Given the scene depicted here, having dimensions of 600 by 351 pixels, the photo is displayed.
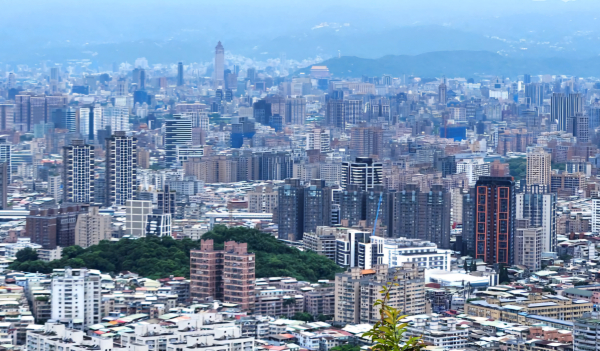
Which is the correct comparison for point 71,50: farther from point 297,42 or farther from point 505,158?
point 505,158

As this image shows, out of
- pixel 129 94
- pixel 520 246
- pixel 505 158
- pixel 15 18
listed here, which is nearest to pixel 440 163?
pixel 505 158

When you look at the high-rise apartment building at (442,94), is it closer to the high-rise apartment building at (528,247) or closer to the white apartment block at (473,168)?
the white apartment block at (473,168)

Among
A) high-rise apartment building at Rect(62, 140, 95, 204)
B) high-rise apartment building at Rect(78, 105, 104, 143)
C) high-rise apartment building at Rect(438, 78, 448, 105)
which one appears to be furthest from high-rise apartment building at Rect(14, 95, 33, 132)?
high-rise apartment building at Rect(62, 140, 95, 204)

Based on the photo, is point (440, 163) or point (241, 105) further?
point (241, 105)

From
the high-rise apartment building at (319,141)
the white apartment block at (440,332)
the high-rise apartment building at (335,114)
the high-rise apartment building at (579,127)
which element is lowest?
the white apartment block at (440,332)

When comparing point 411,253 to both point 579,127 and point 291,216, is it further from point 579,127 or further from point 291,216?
point 579,127

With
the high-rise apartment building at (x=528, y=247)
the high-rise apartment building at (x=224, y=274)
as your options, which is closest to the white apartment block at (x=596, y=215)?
the high-rise apartment building at (x=528, y=247)
